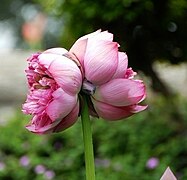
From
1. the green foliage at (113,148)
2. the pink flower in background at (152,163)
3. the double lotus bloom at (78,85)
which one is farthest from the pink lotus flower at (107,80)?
the pink flower in background at (152,163)

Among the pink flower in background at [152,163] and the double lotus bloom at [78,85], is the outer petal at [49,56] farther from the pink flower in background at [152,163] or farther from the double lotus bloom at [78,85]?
the pink flower in background at [152,163]

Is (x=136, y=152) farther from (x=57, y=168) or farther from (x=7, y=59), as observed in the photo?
(x=7, y=59)

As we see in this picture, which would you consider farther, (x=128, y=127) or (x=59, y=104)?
(x=128, y=127)

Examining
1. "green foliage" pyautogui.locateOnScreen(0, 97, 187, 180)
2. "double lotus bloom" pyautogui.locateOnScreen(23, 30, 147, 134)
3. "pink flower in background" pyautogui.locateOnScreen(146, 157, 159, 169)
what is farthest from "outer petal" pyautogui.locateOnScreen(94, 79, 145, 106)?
"pink flower in background" pyautogui.locateOnScreen(146, 157, 159, 169)

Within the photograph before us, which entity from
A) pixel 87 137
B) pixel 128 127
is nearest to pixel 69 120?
pixel 87 137

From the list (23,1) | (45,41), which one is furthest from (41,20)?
(23,1)

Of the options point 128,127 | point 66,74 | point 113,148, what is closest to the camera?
point 66,74

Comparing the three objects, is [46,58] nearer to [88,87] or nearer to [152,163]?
[88,87]
